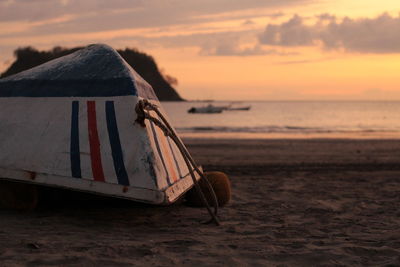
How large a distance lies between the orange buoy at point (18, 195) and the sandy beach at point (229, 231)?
103 millimetres

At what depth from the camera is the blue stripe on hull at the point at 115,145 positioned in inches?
202

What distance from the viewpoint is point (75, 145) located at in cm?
551

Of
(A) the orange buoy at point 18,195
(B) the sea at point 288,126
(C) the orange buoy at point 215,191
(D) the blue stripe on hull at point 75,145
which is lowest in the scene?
(B) the sea at point 288,126

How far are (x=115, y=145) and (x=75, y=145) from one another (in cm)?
48

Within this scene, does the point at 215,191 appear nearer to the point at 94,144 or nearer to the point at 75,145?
the point at 94,144

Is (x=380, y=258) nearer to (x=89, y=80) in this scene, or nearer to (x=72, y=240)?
(x=72, y=240)

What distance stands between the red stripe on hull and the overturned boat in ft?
0.03

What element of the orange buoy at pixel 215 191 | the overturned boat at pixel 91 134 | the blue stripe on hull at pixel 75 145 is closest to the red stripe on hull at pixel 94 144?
the overturned boat at pixel 91 134

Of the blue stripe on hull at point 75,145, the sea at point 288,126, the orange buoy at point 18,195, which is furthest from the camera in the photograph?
the sea at point 288,126

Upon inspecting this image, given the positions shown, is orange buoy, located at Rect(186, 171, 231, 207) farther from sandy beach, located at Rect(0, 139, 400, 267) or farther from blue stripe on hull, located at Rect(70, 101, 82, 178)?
blue stripe on hull, located at Rect(70, 101, 82, 178)

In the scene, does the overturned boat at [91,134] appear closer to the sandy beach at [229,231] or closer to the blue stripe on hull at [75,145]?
the blue stripe on hull at [75,145]

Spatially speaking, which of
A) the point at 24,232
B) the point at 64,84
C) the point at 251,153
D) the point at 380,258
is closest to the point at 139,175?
the point at 24,232

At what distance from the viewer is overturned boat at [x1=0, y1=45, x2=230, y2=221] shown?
16.9ft

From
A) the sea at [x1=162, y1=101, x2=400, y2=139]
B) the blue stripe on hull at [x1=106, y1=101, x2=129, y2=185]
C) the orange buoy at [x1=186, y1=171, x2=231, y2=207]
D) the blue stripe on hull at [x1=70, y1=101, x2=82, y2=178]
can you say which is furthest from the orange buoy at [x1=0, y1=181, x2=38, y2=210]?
the sea at [x1=162, y1=101, x2=400, y2=139]
